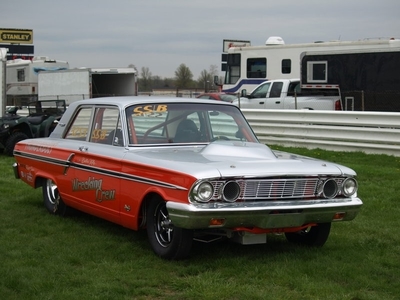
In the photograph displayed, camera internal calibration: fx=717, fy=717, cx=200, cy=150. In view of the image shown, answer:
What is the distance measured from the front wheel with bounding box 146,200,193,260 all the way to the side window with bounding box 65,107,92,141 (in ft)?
5.94

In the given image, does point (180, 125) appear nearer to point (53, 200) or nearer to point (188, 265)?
point (188, 265)

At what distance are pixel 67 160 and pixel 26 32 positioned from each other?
57.1 metres

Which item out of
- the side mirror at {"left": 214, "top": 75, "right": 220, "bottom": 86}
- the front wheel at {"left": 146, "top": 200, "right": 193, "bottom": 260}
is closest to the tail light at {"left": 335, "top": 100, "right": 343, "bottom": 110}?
the side mirror at {"left": 214, "top": 75, "right": 220, "bottom": 86}

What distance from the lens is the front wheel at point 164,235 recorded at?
19.2ft

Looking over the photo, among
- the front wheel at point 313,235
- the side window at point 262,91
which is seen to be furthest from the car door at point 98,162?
the side window at point 262,91

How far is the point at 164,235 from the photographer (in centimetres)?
614

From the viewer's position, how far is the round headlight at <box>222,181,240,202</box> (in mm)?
5658

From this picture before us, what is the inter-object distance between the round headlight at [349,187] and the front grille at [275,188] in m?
0.33

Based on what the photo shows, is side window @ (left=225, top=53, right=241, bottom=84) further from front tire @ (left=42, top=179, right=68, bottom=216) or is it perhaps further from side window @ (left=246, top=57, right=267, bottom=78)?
front tire @ (left=42, top=179, right=68, bottom=216)

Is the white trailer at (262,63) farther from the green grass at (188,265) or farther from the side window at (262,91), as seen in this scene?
the green grass at (188,265)

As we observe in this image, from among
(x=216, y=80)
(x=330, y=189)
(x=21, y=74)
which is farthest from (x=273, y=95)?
(x=21, y=74)

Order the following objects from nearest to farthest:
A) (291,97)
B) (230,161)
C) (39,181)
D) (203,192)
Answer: (203,192), (230,161), (39,181), (291,97)

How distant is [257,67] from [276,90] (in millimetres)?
6832

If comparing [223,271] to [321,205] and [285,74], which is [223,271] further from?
[285,74]
